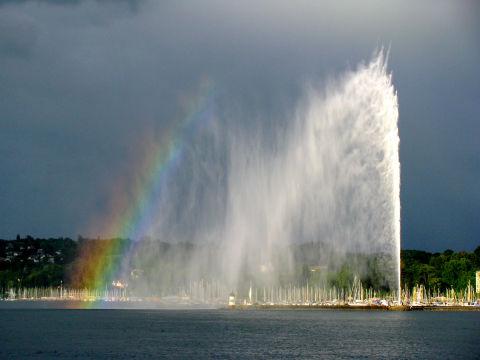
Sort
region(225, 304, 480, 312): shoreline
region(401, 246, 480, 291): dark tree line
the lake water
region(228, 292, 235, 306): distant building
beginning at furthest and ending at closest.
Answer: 1. region(401, 246, 480, 291): dark tree line
2. region(228, 292, 235, 306): distant building
3. region(225, 304, 480, 312): shoreline
4. the lake water

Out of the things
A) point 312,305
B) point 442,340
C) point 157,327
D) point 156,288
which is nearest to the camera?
point 442,340

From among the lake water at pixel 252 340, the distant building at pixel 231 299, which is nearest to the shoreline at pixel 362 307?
the distant building at pixel 231 299

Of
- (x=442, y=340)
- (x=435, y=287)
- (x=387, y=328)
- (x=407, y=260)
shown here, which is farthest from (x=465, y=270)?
(x=442, y=340)

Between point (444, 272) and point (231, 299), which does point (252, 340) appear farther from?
point (444, 272)

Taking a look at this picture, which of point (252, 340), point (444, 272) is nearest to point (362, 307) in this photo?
point (444, 272)

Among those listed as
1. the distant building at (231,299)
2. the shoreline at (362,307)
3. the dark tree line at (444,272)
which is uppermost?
the dark tree line at (444,272)

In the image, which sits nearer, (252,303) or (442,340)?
(442,340)

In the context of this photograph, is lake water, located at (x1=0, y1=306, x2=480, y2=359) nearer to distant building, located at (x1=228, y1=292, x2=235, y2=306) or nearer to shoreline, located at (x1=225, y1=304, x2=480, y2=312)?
shoreline, located at (x1=225, y1=304, x2=480, y2=312)

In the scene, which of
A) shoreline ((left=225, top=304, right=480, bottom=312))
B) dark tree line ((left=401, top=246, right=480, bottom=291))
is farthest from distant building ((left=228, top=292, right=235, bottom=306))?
dark tree line ((left=401, top=246, right=480, bottom=291))

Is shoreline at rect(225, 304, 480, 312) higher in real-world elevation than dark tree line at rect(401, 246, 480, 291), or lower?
lower

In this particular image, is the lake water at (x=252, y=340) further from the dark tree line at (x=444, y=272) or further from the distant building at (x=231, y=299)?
the dark tree line at (x=444, y=272)

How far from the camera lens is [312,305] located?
131 m

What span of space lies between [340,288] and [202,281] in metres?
22.4

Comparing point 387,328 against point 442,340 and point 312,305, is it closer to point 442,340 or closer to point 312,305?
point 442,340
